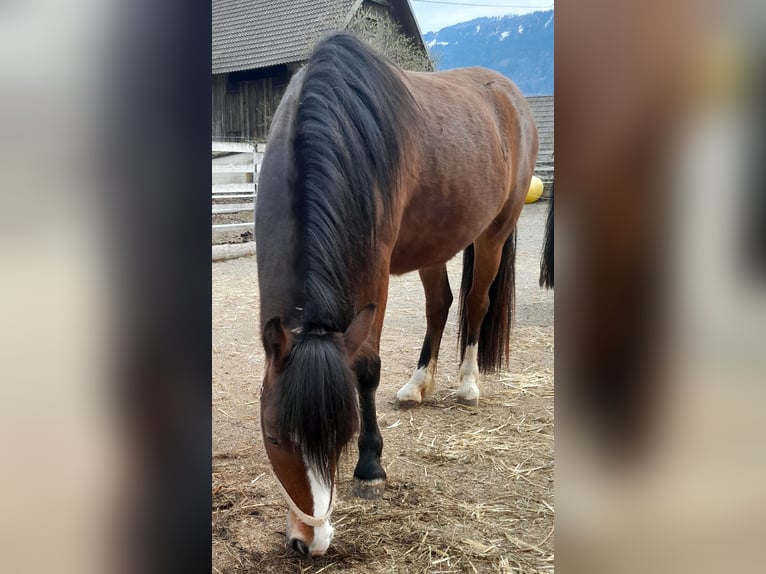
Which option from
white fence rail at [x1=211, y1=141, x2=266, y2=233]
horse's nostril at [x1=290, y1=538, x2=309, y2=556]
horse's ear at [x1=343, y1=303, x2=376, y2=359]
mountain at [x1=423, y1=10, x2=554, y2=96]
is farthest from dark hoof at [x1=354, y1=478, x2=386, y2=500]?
white fence rail at [x1=211, y1=141, x2=266, y2=233]

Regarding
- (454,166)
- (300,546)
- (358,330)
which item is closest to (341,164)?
(358,330)

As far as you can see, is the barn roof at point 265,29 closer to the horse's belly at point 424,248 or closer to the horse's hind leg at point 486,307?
the horse's belly at point 424,248

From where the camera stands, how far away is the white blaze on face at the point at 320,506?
108 centimetres

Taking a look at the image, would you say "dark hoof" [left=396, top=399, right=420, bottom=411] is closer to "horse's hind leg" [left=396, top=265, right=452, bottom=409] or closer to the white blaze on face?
"horse's hind leg" [left=396, top=265, right=452, bottom=409]

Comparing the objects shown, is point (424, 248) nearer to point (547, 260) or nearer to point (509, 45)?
point (509, 45)

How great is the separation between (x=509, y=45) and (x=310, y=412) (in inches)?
28.7

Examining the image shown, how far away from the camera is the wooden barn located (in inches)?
40.4

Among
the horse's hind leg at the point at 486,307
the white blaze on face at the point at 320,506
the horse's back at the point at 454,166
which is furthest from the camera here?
the horse's hind leg at the point at 486,307

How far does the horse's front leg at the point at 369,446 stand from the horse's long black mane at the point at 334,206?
0.36 m

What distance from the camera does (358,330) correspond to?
42.9 inches

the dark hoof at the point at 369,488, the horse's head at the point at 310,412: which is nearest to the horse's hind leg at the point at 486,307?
the dark hoof at the point at 369,488
